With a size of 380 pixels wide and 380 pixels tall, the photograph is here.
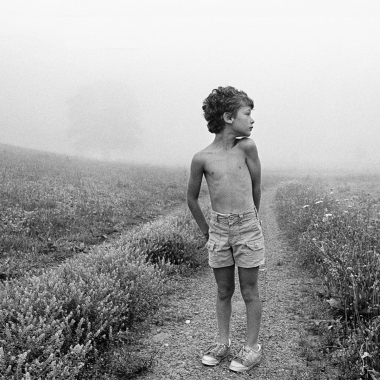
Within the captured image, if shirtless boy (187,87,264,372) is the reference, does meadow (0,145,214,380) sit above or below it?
below

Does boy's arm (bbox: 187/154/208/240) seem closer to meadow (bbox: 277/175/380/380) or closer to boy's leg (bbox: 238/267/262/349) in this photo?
boy's leg (bbox: 238/267/262/349)

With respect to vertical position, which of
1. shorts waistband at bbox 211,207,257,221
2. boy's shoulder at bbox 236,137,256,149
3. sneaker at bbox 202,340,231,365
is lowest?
sneaker at bbox 202,340,231,365

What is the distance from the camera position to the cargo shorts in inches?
139

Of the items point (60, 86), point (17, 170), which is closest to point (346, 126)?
point (60, 86)

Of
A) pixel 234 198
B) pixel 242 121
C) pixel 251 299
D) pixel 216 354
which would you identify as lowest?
pixel 216 354

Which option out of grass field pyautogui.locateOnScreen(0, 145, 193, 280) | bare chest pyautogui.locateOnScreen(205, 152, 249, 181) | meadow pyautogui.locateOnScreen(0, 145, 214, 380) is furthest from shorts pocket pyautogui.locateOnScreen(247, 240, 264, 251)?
grass field pyautogui.locateOnScreen(0, 145, 193, 280)

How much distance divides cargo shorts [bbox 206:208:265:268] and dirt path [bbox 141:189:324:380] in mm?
1143

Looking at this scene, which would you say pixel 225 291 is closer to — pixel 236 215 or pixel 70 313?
pixel 236 215

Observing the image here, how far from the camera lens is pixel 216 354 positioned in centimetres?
376

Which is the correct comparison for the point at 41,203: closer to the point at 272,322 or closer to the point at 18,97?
the point at 272,322

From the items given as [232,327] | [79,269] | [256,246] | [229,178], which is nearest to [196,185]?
[229,178]

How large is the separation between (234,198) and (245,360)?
172cm

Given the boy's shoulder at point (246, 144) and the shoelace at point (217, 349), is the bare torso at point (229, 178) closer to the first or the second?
the boy's shoulder at point (246, 144)

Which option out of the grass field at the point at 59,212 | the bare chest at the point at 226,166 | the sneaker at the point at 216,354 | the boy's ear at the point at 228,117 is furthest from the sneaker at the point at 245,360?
the grass field at the point at 59,212
